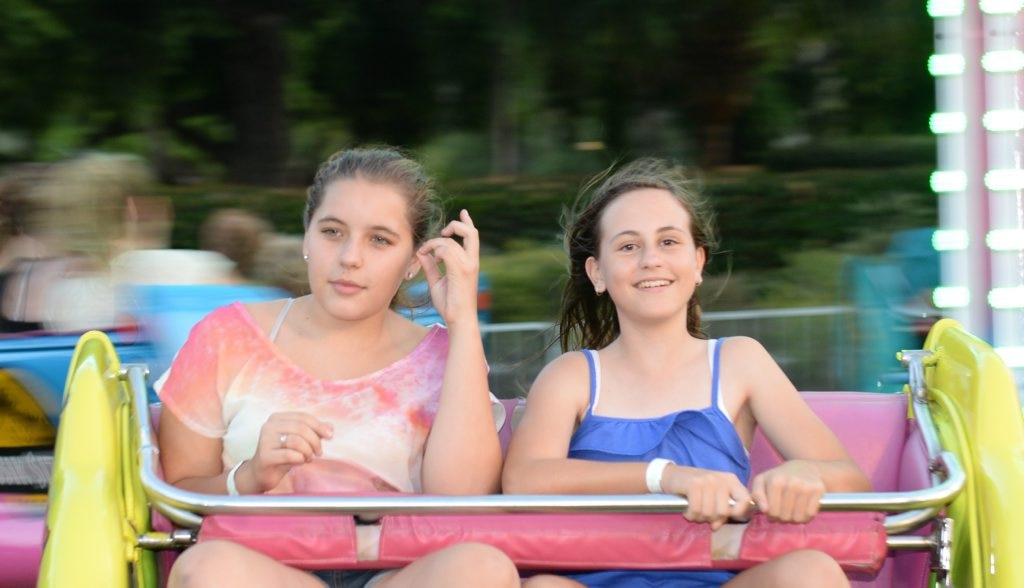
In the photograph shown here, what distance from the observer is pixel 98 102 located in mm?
8164

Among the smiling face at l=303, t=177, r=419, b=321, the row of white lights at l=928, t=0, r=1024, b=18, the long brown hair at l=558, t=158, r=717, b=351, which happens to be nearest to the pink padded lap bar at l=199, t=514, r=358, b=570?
the smiling face at l=303, t=177, r=419, b=321

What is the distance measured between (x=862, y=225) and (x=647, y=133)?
5.21ft

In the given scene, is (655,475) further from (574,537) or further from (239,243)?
(239,243)

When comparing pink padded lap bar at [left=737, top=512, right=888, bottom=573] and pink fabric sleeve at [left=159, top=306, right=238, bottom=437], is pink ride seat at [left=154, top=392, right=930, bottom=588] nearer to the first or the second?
pink padded lap bar at [left=737, top=512, right=888, bottom=573]

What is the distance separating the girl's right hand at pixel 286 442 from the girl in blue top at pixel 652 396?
0.40m

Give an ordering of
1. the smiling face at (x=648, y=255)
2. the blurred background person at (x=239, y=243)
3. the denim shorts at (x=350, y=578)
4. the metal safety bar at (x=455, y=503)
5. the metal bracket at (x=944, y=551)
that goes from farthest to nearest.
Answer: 1. the blurred background person at (x=239, y=243)
2. the smiling face at (x=648, y=255)
3. the denim shorts at (x=350, y=578)
4. the metal bracket at (x=944, y=551)
5. the metal safety bar at (x=455, y=503)

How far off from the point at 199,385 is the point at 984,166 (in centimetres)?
238

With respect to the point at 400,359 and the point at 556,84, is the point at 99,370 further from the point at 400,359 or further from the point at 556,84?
the point at 556,84

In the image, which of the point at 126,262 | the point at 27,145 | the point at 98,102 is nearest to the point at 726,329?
the point at 126,262

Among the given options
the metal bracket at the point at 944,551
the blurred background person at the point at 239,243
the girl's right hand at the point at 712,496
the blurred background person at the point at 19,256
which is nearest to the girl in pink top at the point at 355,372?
the girl's right hand at the point at 712,496

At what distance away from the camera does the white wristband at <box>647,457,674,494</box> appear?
2.22m

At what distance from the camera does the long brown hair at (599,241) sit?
2.66 meters

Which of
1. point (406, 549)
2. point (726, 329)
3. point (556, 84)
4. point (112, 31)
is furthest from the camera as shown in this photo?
point (556, 84)

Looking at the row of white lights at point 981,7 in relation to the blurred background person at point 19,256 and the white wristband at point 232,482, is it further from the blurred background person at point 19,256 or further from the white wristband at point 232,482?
the blurred background person at point 19,256
